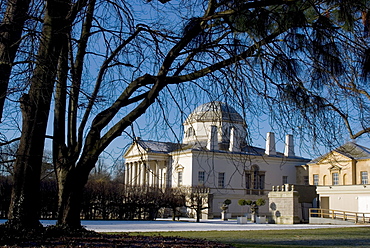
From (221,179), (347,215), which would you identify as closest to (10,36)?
(347,215)

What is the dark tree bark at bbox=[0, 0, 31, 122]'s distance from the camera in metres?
6.37

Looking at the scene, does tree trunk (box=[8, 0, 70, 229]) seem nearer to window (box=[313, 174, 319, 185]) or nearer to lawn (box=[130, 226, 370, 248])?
lawn (box=[130, 226, 370, 248])

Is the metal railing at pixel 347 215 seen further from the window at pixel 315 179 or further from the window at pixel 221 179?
the window at pixel 221 179

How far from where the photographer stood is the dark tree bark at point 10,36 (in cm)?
637

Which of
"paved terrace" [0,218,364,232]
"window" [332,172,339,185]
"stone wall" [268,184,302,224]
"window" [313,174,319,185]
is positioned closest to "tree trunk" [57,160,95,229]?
"paved terrace" [0,218,364,232]

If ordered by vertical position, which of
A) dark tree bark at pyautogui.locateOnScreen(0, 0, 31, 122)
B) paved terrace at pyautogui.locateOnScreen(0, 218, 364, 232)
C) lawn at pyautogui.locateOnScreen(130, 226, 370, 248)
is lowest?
paved terrace at pyautogui.locateOnScreen(0, 218, 364, 232)

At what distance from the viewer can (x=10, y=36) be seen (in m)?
7.06

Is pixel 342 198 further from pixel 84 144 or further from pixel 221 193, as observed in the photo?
pixel 84 144

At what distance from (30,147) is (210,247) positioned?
10.8ft

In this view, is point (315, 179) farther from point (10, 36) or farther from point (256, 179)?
point (10, 36)

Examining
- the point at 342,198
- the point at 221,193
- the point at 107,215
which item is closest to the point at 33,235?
the point at 107,215

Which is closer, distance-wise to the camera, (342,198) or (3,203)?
(3,203)

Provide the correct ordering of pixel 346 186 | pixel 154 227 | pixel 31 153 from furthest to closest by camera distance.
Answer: pixel 346 186, pixel 154 227, pixel 31 153

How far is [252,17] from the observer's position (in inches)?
280
